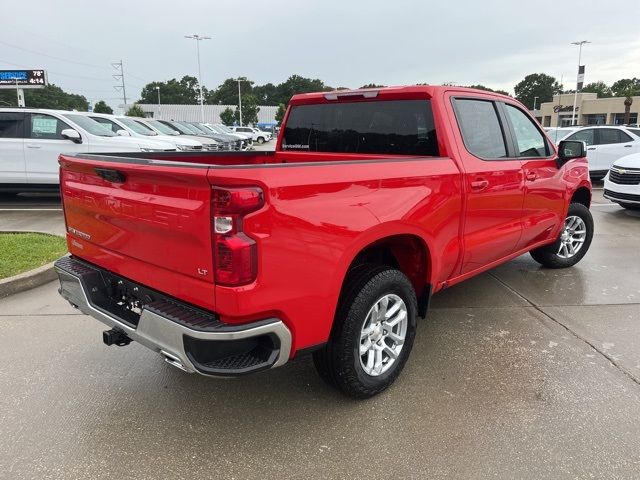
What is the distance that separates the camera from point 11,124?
963 centimetres

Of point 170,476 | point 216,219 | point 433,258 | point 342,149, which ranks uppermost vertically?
point 342,149

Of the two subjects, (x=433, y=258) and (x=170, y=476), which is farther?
(x=433, y=258)

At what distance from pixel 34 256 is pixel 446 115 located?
16.0 ft

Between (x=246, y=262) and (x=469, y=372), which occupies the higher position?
(x=246, y=262)

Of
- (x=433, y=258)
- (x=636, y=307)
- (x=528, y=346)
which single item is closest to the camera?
(x=433, y=258)

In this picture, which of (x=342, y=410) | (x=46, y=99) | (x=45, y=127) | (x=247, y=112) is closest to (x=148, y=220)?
(x=342, y=410)

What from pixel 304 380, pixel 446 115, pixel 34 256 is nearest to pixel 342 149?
pixel 446 115

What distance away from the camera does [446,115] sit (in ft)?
11.4

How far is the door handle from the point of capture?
3.53 metres

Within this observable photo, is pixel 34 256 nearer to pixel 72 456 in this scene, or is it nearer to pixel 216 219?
pixel 72 456

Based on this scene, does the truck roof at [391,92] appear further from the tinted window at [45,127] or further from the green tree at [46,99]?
the green tree at [46,99]

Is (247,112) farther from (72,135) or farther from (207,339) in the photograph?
(207,339)

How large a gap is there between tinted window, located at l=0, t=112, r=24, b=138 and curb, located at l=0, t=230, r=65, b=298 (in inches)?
226

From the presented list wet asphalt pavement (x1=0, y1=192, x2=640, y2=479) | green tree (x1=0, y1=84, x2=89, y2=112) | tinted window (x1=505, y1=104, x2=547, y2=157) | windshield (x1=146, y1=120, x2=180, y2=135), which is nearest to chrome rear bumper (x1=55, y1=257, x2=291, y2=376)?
wet asphalt pavement (x1=0, y1=192, x2=640, y2=479)
